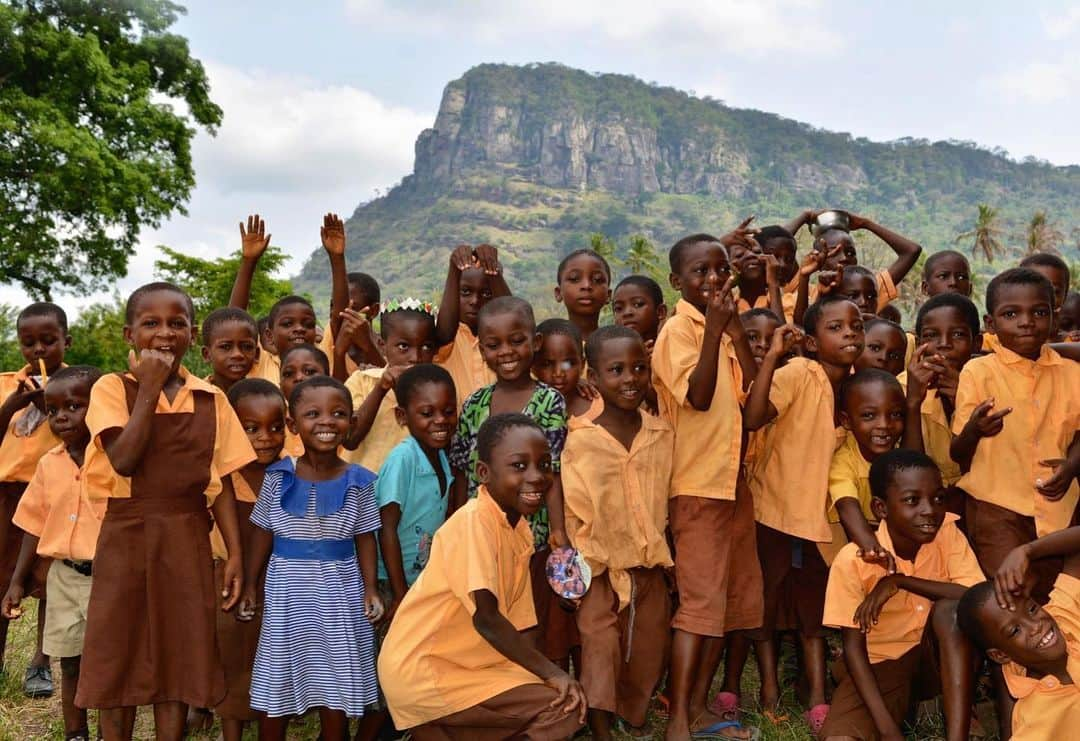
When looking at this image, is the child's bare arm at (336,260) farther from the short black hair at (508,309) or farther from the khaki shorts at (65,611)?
the khaki shorts at (65,611)

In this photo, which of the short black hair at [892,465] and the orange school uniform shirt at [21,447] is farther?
the orange school uniform shirt at [21,447]

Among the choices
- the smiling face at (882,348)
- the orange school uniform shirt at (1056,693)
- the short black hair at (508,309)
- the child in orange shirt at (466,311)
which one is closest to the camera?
the orange school uniform shirt at (1056,693)

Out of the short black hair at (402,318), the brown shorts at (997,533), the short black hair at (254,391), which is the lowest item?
the brown shorts at (997,533)

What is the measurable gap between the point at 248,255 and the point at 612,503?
2474 millimetres

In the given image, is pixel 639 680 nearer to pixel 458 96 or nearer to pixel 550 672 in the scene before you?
pixel 550 672

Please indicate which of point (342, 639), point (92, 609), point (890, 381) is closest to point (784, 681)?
point (890, 381)

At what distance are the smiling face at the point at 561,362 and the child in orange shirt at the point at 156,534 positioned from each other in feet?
4.28

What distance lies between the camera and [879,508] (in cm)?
354

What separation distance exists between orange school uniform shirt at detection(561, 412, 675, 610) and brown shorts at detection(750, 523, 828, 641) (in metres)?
0.62

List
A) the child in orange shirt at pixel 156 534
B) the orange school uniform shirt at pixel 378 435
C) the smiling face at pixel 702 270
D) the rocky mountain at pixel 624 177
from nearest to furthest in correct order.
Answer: the child in orange shirt at pixel 156 534, the smiling face at pixel 702 270, the orange school uniform shirt at pixel 378 435, the rocky mountain at pixel 624 177

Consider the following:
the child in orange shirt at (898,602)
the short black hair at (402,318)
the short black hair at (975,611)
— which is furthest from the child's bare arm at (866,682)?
the short black hair at (402,318)

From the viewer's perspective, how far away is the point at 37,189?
17.5 metres

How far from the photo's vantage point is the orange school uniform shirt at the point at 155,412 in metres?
3.26

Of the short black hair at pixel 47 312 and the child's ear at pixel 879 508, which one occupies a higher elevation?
the short black hair at pixel 47 312
